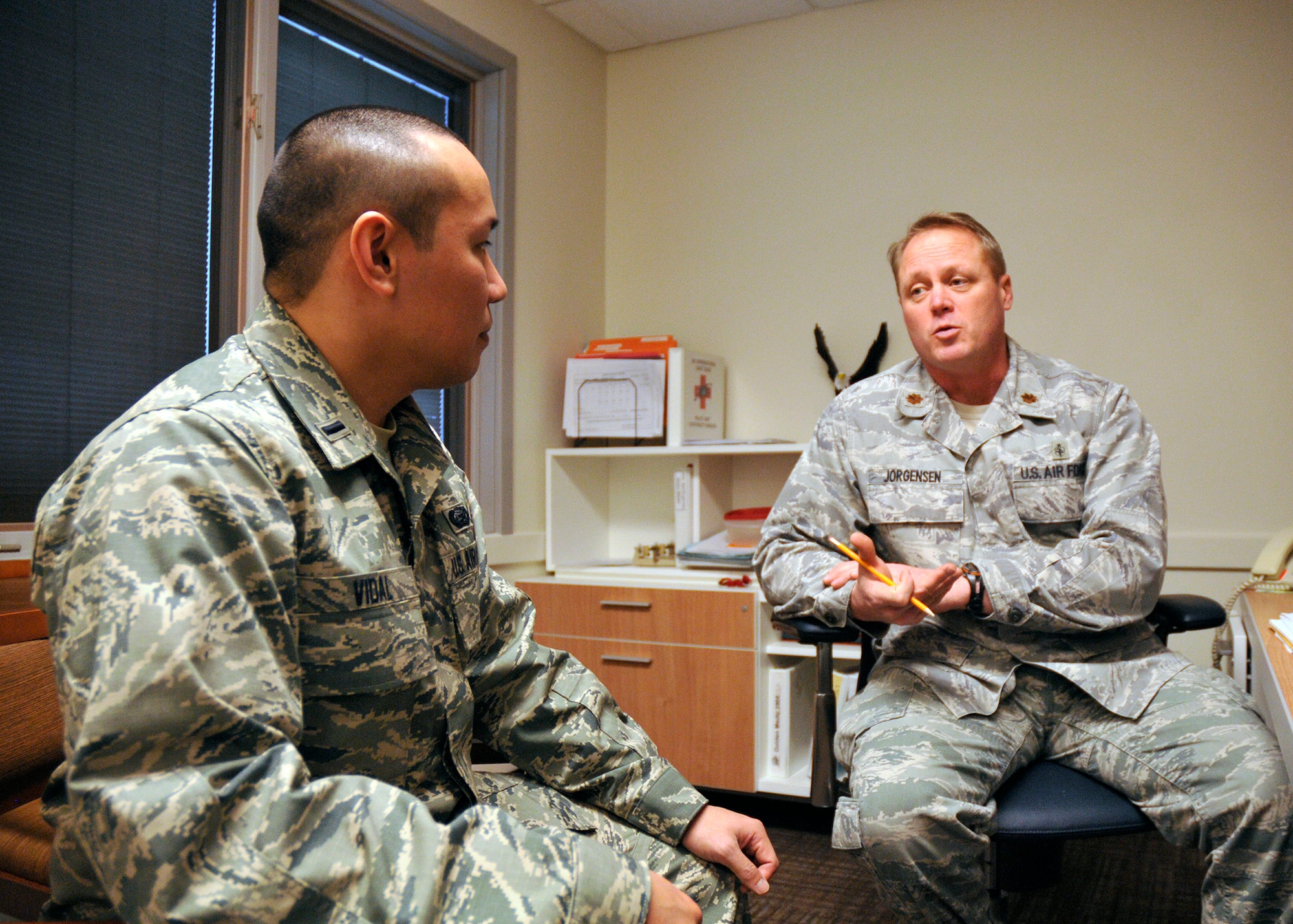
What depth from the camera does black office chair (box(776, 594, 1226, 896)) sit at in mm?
1353

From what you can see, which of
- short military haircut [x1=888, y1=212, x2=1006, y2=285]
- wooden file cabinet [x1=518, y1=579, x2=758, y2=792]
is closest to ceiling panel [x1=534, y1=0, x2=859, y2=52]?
short military haircut [x1=888, y1=212, x2=1006, y2=285]

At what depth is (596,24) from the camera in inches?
128

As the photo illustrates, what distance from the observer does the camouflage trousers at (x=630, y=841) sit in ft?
3.32

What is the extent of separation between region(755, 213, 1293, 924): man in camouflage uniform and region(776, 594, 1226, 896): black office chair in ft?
0.10

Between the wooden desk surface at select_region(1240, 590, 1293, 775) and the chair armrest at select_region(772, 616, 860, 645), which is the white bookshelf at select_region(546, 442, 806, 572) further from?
the wooden desk surface at select_region(1240, 590, 1293, 775)

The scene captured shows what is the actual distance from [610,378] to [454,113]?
3.21ft

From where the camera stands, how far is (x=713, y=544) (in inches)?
114

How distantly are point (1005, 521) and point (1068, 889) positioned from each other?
1038mm

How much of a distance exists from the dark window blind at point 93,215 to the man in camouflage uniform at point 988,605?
1.42 metres

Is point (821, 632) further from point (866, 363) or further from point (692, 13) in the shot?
point (692, 13)

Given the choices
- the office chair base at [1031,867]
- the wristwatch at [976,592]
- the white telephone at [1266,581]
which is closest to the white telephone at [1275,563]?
the white telephone at [1266,581]

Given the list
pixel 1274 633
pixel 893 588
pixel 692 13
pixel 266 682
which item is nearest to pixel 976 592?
pixel 893 588

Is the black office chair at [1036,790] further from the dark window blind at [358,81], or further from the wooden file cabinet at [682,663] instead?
the dark window blind at [358,81]

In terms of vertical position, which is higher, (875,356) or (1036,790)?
(875,356)
